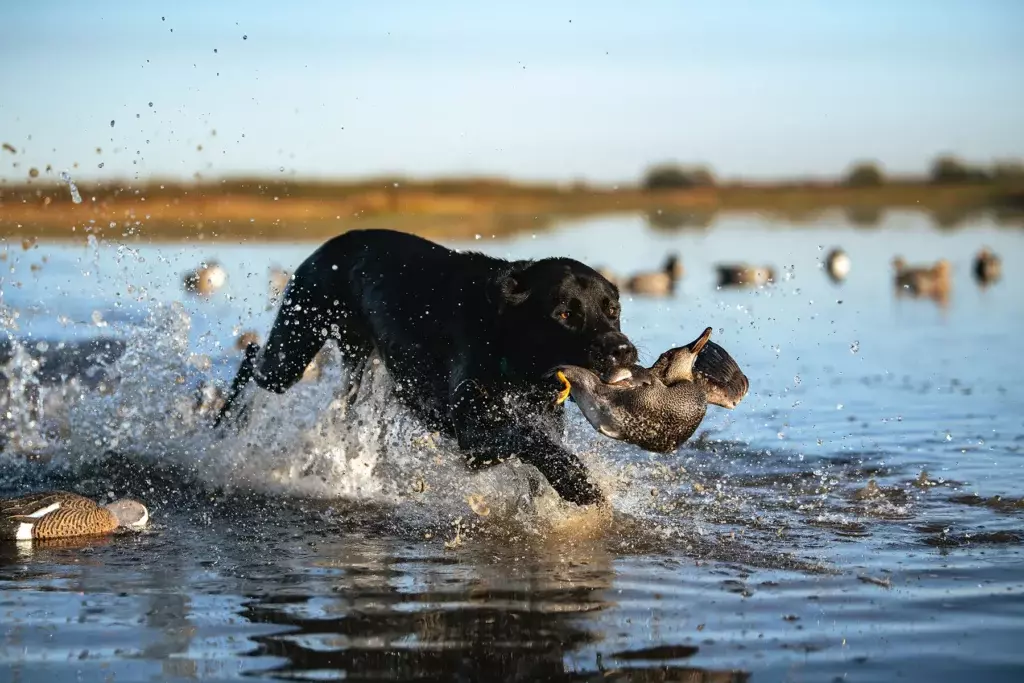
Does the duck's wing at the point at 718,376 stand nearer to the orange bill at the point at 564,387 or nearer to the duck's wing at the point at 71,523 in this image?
the orange bill at the point at 564,387

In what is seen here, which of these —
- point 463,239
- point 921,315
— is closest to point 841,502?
point 921,315

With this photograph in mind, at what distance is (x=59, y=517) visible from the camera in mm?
5273

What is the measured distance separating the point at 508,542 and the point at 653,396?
93 centimetres

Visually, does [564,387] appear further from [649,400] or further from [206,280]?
[206,280]

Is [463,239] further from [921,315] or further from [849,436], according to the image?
[849,436]

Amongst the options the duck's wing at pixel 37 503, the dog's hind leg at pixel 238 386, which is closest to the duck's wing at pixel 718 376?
the duck's wing at pixel 37 503

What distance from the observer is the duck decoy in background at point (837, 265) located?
1795 cm

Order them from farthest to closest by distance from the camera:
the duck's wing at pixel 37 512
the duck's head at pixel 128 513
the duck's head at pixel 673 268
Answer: the duck's head at pixel 673 268, the duck's head at pixel 128 513, the duck's wing at pixel 37 512

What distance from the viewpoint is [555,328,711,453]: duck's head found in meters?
4.78

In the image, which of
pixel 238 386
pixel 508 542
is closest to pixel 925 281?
pixel 238 386

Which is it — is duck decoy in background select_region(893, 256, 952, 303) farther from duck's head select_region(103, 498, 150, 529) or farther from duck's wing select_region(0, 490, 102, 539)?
duck's wing select_region(0, 490, 102, 539)

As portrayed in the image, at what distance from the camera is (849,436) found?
7.66 m

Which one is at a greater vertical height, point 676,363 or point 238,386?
point 676,363

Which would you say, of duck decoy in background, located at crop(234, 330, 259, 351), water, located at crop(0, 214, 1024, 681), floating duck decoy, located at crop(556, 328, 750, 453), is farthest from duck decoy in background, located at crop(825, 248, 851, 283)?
floating duck decoy, located at crop(556, 328, 750, 453)
